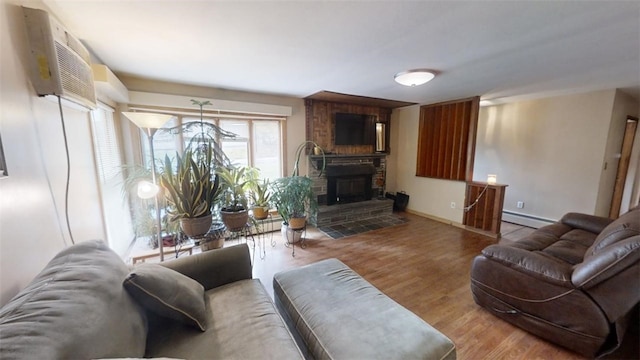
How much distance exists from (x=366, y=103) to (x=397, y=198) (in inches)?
82.5

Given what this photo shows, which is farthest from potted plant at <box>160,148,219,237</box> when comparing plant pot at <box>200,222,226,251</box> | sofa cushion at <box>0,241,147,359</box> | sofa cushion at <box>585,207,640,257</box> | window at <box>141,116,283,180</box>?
sofa cushion at <box>585,207,640,257</box>

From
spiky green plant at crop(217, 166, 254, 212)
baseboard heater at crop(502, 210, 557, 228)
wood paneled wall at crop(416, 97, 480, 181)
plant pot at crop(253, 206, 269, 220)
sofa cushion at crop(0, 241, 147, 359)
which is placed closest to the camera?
sofa cushion at crop(0, 241, 147, 359)

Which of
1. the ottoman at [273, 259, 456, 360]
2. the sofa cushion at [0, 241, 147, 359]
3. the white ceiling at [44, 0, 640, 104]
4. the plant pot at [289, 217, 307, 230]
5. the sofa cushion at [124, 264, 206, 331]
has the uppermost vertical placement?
the white ceiling at [44, 0, 640, 104]

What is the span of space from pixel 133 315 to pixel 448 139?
4609mm

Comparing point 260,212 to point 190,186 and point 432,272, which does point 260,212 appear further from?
point 432,272

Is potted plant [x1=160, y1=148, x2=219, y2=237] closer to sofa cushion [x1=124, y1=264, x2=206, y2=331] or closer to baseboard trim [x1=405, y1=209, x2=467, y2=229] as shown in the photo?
sofa cushion [x1=124, y1=264, x2=206, y2=331]

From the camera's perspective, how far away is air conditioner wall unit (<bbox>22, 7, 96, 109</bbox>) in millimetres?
1225

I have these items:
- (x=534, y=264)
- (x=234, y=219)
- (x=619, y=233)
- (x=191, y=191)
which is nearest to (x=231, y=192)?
(x=234, y=219)

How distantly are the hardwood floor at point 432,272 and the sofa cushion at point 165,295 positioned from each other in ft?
4.09

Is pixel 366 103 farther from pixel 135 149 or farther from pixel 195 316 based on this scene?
pixel 195 316

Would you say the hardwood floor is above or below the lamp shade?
below

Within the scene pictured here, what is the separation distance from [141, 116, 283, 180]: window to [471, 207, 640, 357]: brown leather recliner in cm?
308

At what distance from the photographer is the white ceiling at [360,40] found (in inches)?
56.9

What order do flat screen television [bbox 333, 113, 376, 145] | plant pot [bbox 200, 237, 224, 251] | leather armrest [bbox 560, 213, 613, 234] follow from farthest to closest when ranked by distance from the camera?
1. flat screen television [bbox 333, 113, 376, 145]
2. leather armrest [bbox 560, 213, 613, 234]
3. plant pot [bbox 200, 237, 224, 251]
